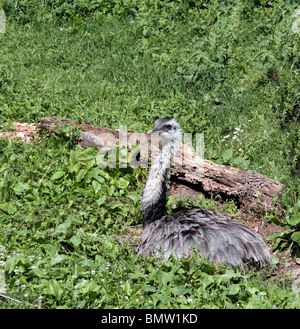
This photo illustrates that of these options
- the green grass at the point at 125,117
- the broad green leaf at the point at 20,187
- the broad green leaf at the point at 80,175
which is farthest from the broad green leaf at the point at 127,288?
the broad green leaf at the point at 20,187

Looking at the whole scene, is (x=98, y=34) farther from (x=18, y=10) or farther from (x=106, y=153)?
(x=106, y=153)

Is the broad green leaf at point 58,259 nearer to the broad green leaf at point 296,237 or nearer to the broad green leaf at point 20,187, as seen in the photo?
the broad green leaf at point 20,187

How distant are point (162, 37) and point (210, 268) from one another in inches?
254

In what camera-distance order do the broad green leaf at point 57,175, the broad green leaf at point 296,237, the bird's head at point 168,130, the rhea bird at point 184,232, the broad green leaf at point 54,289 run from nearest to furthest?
the broad green leaf at point 54,289 < the rhea bird at point 184,232 < the broad green leaf at point 296,237 < the bird's head at point 168,130 < the broad green leaf at point 57,175

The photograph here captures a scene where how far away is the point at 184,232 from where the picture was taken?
5.42 metres

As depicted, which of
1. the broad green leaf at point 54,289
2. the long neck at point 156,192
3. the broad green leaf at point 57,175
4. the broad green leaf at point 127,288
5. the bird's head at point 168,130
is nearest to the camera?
the broad green leaf at point 54,289

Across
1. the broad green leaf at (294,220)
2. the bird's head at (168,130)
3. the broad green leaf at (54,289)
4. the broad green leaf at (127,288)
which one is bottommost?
the broad green leaf at (127,288)

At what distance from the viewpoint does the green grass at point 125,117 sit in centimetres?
473

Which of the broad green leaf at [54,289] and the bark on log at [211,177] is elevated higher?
the bark on log at [211,177]

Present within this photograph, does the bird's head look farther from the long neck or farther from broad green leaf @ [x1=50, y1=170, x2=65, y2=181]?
broad green leaf @ [x1=50, y1=170, x2=65, y2=181]

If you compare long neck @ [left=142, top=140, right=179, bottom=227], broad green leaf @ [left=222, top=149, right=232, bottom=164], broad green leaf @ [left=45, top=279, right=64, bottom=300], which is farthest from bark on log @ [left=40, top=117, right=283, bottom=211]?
broad green leaf @ [left=45, top=279, right=64, bottom=300]

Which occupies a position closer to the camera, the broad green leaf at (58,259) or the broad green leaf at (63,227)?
the broad green leaf at (58,259)

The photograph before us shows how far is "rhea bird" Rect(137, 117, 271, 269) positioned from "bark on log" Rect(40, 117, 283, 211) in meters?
0.79
